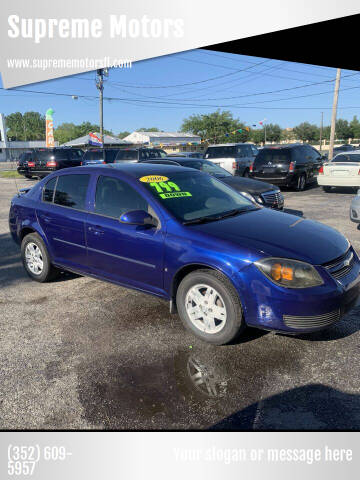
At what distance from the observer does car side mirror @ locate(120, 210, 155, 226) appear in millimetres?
3603

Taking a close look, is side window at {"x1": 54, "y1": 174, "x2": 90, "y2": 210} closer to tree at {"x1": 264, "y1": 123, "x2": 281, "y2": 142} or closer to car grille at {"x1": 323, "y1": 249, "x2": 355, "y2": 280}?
car grille at {"x1": 323, "y1": 249, "x2": 355, "y2": 280}

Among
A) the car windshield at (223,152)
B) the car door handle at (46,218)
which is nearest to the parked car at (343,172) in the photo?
the car windshield at (223,152)

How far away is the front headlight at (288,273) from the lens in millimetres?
3051

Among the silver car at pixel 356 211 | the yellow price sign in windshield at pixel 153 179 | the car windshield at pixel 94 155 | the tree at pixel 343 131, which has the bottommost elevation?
the silver car at pixel 356 211

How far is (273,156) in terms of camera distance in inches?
552

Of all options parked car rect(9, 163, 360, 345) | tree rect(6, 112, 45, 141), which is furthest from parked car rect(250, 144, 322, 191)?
tree rect(6, 112, 45, 141)

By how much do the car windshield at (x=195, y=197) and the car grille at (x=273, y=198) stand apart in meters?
3.88

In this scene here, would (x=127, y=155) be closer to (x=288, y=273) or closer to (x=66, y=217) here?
(x=66, y=217)

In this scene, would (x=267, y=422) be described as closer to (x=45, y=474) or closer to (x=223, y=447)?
(x=223, y=447)

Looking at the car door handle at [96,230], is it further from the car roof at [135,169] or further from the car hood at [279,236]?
the car hood at [279,236]

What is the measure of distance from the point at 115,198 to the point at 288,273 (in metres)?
2.06

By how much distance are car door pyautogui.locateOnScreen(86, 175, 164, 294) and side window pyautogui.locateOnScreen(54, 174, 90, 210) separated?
21cm

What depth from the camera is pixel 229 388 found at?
2818mm

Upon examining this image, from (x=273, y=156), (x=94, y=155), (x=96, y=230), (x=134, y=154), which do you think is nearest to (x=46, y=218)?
(x=96, y=230)
